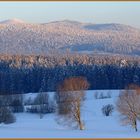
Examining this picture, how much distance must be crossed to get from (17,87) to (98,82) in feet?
66.8

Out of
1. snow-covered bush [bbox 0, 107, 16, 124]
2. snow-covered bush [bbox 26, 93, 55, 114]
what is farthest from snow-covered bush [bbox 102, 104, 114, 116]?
snow-covered bush [bbox 0, 107, 16, 124]

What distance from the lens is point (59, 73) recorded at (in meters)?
129

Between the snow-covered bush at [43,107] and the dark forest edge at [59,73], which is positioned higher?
the dark forest edge at [59,73]

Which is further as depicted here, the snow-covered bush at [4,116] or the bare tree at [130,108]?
the snow-covered bush at [4,116]

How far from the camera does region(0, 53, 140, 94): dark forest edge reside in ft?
410

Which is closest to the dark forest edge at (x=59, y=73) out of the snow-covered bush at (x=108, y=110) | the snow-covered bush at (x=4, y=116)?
the snow-covered bush at (x=108, y=110)

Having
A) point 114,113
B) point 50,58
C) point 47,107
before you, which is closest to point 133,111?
point 114,113

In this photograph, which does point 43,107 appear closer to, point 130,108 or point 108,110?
point 108,110

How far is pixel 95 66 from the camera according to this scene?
12988 cm

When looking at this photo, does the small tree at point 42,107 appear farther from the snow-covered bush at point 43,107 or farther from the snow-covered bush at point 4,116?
the snow-covered bush at point 4,116

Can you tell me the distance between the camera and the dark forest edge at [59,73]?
125 meters

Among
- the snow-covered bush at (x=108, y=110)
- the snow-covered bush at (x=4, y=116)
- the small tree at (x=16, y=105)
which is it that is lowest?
the snow-covered bush at (x=108, y=110)

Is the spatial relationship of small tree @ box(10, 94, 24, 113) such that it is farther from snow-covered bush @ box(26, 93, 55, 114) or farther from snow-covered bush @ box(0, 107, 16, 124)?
snow-covered bush @ box(0, 107, 16, 124)

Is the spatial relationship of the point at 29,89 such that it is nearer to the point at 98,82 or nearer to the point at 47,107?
the point at 98,82
